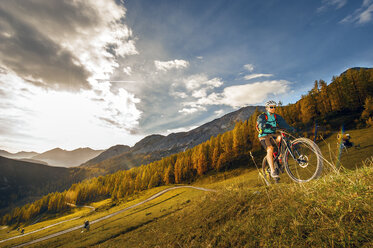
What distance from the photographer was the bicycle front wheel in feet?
17.3

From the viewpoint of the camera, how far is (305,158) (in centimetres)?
607

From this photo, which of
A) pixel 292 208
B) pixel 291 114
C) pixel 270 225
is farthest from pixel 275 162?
pixel 291 114

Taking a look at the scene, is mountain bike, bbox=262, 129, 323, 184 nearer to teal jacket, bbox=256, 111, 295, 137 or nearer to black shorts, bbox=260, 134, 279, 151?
black shorts, bbox=260, 134, 279, 151

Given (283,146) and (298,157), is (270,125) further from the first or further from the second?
(298,157)

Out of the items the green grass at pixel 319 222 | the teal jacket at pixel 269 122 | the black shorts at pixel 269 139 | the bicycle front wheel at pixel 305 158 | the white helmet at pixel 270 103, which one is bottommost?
the green grass at pixel 319 222

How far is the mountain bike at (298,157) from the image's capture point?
5332mm

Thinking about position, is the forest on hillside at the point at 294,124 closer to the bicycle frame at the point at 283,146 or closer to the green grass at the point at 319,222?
the bicycle frame at the point at 283,146

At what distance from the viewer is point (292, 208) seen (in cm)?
402

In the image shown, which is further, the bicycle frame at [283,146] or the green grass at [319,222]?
the bicycle frame at [283,146]

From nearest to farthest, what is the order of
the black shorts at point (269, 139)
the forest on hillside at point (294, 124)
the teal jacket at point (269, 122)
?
the teal jacket at point (269, 122)
the black shorts at point (269, 139)
the forest on hillside at point (294, 124)

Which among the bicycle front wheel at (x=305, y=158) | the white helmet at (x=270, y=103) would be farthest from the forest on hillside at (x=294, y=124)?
the bicycle front wheel at (x=305, y=158)

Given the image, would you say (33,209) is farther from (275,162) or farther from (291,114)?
(291,114)

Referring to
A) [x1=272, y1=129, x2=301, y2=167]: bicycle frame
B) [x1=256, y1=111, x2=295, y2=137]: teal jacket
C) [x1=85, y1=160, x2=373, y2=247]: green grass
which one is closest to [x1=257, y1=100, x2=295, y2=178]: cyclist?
[x1=256, y1=111, x2=295, y2=137]: teal jacket

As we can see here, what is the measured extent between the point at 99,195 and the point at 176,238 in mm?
173258
